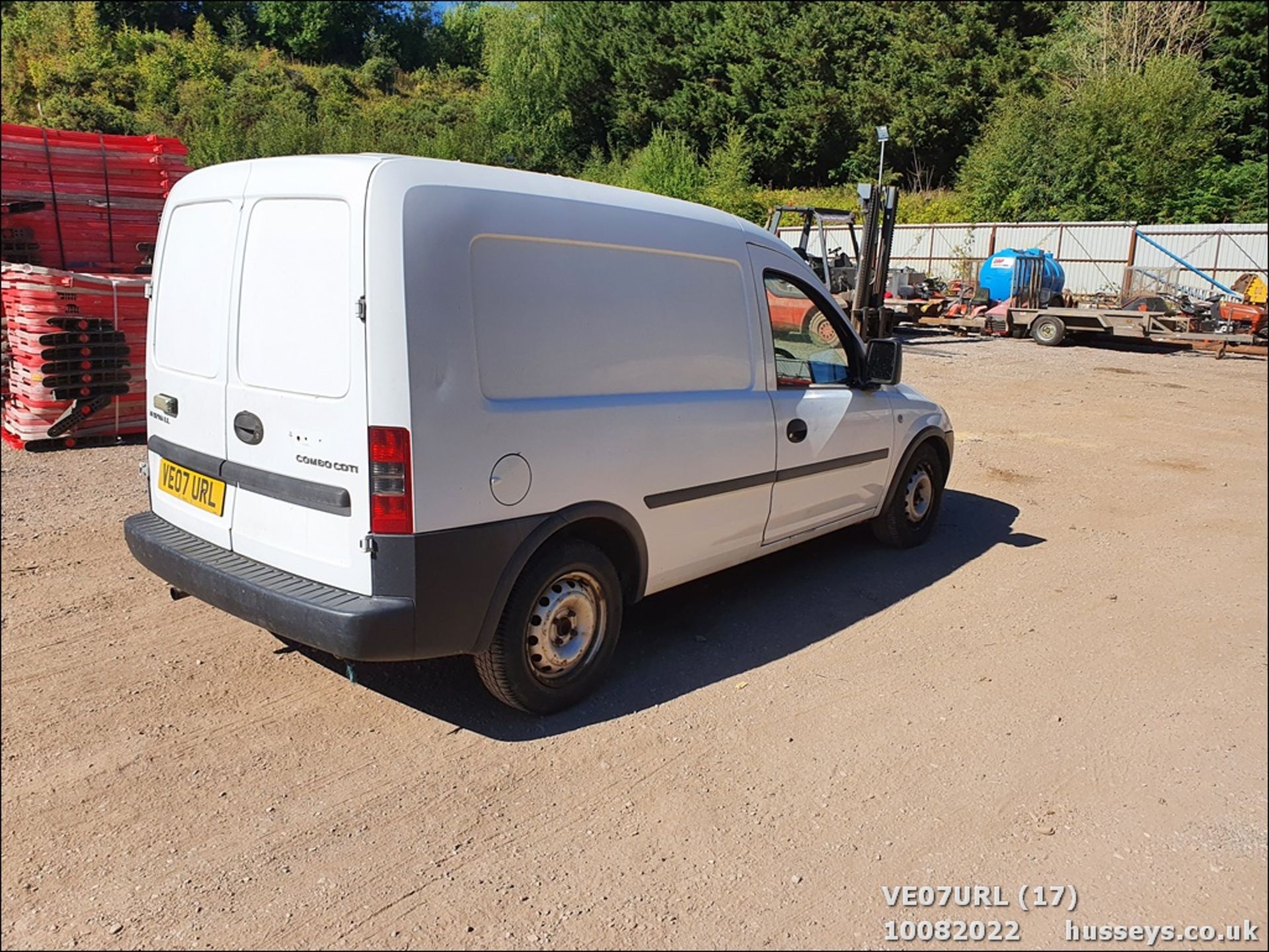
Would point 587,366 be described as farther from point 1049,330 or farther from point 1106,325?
point 1049,330

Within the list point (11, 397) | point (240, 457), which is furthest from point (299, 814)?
point (11, 397)

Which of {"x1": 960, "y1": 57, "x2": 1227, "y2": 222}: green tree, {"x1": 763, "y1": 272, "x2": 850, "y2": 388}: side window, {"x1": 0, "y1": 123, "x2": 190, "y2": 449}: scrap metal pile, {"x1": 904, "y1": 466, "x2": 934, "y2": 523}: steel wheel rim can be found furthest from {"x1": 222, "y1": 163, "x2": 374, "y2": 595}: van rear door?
{"x1": 960, "y1": 57, "x2": 1227, "y2": 222}: green tree

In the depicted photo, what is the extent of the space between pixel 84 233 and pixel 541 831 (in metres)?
10.2

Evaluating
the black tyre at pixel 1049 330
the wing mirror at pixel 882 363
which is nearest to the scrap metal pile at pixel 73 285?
the wing mirror at pixel 882 363

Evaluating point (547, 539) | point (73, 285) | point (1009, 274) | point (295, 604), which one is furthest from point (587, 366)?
point (1009, 274)

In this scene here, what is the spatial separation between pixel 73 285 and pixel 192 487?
17.7 feet

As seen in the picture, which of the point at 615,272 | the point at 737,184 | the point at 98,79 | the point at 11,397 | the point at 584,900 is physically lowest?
the point at 584,900

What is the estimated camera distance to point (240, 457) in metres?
3.45

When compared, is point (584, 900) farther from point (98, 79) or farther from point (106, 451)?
point (98, 79)

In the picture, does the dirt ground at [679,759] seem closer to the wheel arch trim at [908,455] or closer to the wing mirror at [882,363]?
the wheel arch trim at [908,455]

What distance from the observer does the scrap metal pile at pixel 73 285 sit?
7.71 m

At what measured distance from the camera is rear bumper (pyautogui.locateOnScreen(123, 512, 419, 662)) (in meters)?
3.08

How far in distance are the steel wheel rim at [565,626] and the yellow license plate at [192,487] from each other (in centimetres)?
131

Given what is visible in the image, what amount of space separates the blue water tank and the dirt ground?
18.3 m
